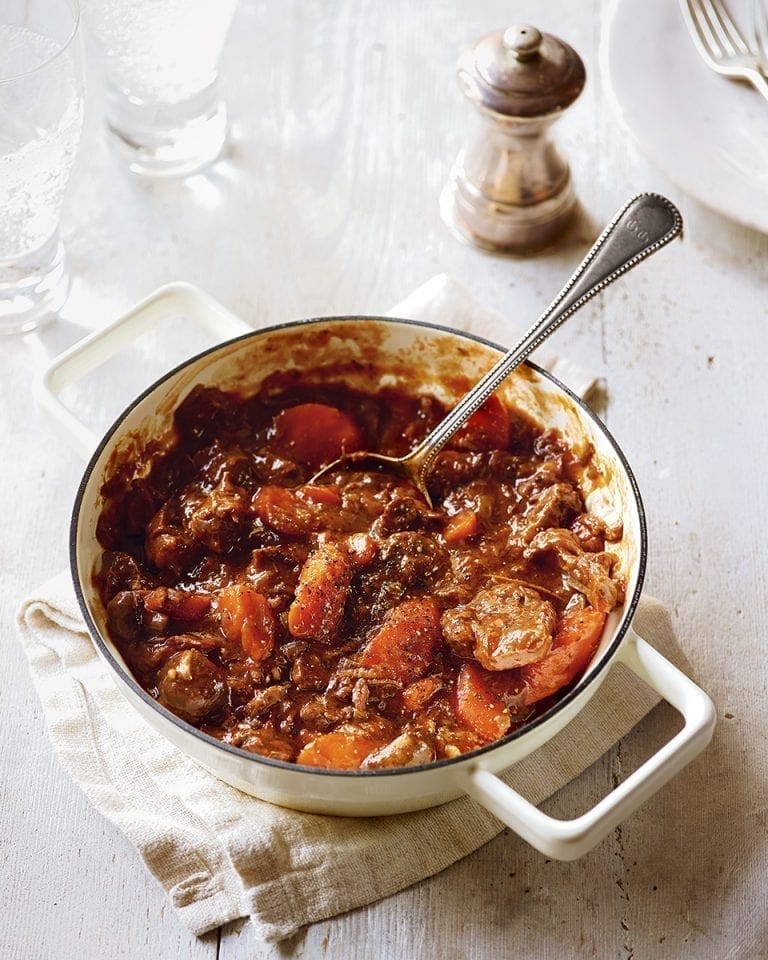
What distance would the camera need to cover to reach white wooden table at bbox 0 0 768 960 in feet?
7.26

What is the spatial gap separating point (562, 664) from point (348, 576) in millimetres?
443

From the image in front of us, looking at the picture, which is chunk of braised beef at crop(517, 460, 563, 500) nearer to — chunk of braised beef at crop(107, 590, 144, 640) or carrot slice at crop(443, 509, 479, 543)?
carrot slice at crop(443, 509, 479, 543)

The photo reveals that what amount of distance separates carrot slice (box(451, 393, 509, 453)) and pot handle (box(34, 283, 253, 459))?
50cm

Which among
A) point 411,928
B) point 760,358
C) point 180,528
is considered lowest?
point 411,928

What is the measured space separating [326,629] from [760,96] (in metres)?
2.06

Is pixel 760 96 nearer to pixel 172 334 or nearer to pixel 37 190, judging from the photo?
pixel 172 334

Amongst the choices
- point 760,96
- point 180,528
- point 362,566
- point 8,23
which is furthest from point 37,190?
point 760,96

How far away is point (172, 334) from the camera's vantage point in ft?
10.3

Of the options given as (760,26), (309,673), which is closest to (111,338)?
(309,673)

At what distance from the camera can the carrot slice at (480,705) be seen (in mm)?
2193

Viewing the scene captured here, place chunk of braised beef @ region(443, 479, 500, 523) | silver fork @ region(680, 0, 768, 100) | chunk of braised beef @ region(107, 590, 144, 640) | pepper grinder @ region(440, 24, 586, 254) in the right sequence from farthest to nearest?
1. silver fork @ region(680, 0, 768, 100)
2. pepper grinder @ region(440, 24, 586, 254)
3. chunk of braised beef @ region(443, 479, 500, 523)
4. chunk of braised beef @ region(107, 590, 144, 640)

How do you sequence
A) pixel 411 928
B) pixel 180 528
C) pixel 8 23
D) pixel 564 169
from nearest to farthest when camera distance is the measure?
pixel 411 928 → pixel 180 528 → pixel 8 23 → pixel 564 169

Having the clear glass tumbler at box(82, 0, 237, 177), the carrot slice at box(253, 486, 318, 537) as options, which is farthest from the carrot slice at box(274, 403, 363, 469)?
the clear glass tumbler at box(82, 0, 237, 177)

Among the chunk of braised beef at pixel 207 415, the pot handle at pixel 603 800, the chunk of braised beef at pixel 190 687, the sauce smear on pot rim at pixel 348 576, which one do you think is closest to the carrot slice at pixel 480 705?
the sauce smear on pot rim at pixel 348 576
